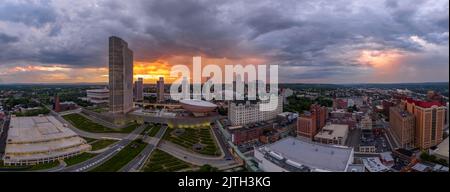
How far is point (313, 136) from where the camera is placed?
5.61m

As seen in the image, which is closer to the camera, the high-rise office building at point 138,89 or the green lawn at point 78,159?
the green lawn at point 78,159

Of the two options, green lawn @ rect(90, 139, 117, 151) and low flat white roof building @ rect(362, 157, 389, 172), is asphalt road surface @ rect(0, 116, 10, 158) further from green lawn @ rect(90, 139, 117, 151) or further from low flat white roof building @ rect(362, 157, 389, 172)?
low flat white roof building @ rect(362, 157, 389, 172)

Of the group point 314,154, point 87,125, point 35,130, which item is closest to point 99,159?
point 35,130

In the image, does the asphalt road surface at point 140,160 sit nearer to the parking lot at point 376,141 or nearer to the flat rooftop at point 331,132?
the flat rooftop at point 331,132

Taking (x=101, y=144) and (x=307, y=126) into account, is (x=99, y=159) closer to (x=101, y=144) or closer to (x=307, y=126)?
(x=101, y=144)

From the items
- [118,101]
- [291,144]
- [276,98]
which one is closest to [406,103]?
[276,98]

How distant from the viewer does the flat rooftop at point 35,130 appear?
4.80 metres

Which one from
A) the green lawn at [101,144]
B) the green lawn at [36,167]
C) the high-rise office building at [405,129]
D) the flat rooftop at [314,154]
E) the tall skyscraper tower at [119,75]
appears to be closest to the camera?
the flat rooftop at [314,154]

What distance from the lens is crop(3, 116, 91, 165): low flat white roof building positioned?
4.23 m

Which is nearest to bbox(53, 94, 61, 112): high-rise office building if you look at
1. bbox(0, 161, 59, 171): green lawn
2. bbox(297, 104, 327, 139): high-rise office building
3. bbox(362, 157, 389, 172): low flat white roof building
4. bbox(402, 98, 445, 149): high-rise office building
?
bbox(0, 161, 59, 171): green lawn

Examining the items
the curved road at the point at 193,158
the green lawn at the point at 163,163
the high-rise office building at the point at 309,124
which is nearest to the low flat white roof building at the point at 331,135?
the high-rise office building at the point at 309,124

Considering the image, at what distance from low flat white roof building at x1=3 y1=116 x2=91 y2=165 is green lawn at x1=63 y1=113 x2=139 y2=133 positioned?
1.67 feet
